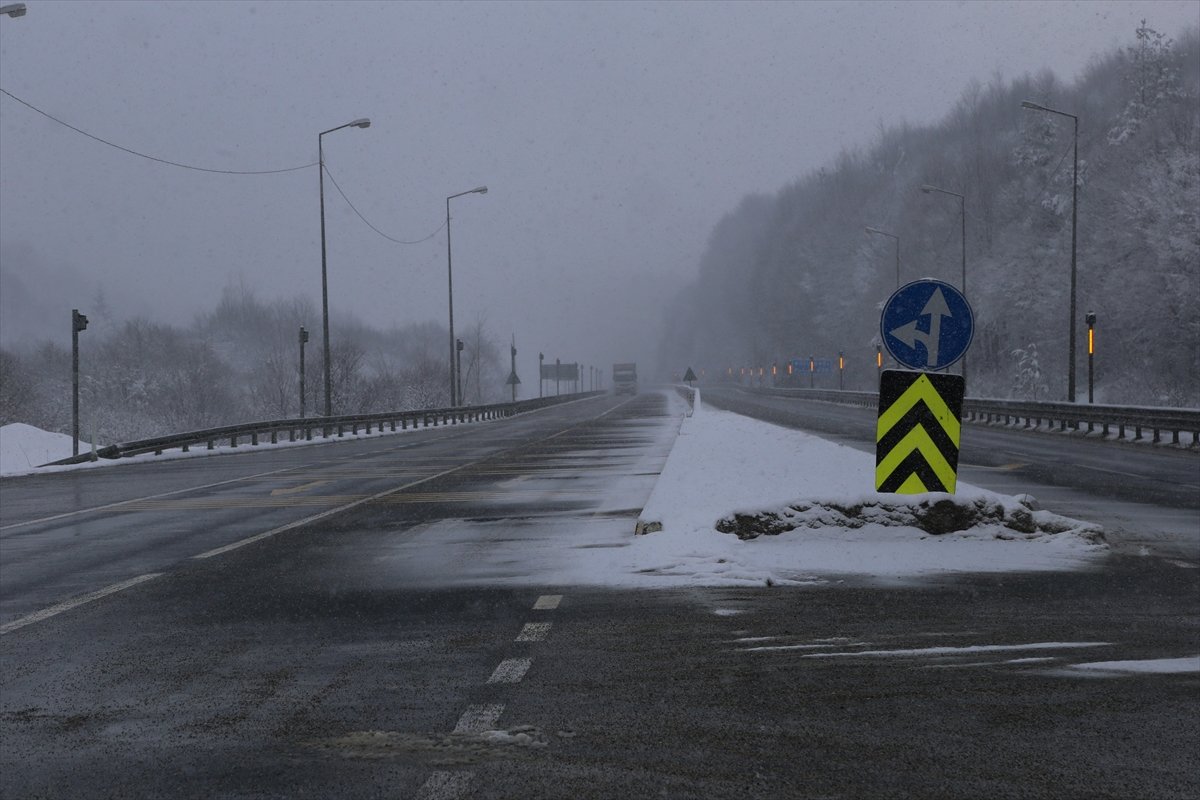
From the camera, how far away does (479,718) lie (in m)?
4.94

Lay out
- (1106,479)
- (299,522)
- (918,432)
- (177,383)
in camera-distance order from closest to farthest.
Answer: (918,432) → (299,522) → (1106,479) → (177,383)

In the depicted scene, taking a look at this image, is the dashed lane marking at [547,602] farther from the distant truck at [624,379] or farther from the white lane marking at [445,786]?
the distant truck at [624,379]

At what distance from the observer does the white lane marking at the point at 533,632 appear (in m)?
6.60

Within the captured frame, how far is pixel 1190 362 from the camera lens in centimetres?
5259

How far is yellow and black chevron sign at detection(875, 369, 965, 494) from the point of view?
34.6 ft

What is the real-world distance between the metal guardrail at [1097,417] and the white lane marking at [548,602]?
19.2 meters

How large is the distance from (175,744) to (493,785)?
57.2 inches

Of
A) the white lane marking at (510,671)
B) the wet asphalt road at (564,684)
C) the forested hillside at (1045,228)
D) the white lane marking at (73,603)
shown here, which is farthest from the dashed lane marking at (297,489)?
the forested hillside at (1045,228)

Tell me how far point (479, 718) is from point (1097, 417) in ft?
109

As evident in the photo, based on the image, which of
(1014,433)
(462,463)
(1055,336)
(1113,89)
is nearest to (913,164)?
(1113,89)

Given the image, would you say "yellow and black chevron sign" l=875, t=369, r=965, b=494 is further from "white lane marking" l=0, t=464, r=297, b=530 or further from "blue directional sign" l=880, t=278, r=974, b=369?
"white lane marking" l=0, t=464, r=297, b=530

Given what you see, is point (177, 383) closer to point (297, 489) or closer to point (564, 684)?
point (297, 489)

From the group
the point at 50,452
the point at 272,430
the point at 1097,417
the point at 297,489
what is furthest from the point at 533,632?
the point at 50,452

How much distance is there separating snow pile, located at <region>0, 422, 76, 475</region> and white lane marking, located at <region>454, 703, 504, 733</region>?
28.2 meters
